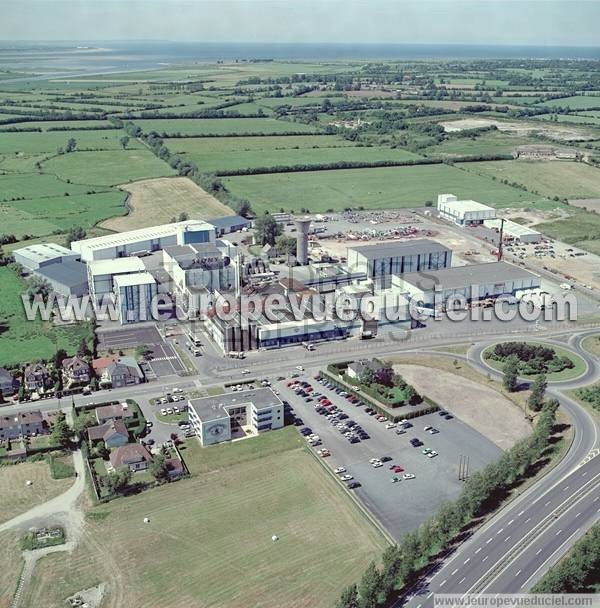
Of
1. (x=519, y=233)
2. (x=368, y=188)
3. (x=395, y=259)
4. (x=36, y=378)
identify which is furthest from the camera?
(x=368, y=188)

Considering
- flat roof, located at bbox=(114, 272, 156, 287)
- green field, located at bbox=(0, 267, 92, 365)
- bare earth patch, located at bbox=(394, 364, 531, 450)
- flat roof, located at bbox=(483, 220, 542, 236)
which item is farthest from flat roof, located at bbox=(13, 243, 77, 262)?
flat roof, located at bbox=(483, 220, 542, 236)

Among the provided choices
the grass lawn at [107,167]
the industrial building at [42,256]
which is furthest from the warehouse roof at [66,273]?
the grass lawn at [107,167]

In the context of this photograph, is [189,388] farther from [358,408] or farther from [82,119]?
[82,119]

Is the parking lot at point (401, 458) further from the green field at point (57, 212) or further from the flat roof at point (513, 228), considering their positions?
the green field at point (57, 212)

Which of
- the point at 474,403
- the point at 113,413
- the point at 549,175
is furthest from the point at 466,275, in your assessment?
the point at 549,175

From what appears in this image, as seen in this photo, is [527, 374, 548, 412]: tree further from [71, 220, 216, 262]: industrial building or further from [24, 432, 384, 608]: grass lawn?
[71, 220, 216, 262]: industrial building

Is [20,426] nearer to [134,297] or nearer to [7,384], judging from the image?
[7,384]
